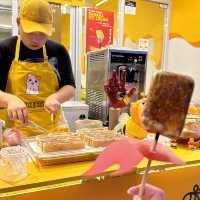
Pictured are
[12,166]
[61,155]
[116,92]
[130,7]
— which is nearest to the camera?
[12,166]

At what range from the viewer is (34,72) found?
1.63 meters

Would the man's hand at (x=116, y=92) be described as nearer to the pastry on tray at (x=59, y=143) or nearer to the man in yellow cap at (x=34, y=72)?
the man in yellow cap at (x=34, y=72)

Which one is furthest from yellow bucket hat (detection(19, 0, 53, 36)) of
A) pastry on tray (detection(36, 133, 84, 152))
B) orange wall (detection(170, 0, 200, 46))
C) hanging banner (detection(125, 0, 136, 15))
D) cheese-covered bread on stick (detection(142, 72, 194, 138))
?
orange wall (detection(170, 0, 200, 46))

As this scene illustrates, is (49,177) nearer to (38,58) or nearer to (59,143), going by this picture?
(59,143)

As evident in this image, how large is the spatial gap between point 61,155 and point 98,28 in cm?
270

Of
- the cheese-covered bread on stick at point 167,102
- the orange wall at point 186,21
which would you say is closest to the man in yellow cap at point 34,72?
the cheese-covered bread on stick at point 167,102

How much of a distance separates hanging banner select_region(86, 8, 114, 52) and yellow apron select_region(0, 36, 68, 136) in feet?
5.82

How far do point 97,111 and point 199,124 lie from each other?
4.18 ft

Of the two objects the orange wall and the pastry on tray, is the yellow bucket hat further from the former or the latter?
the orange wall

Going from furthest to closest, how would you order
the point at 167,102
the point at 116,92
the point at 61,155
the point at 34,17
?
the point at 116,92 < the point at 34,17 < the point at 61,155 < the point at 167,102

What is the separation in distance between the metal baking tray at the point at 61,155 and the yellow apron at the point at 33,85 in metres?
0.57

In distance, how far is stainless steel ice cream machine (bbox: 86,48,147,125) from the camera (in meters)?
2.40

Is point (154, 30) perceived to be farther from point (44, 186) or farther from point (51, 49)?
point (44, 186)

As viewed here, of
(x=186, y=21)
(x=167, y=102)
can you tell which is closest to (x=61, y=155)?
(x=167, y=102)
